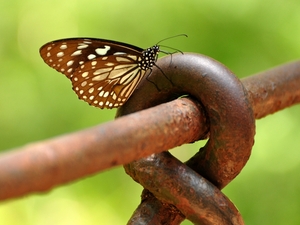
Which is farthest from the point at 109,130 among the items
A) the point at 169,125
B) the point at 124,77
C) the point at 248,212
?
the point at 248,212

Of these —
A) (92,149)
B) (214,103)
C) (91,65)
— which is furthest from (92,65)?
(92,149)

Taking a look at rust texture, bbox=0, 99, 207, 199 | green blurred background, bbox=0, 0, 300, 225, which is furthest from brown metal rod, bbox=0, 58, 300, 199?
green blurred background, bbox=0, 0, 300, 225

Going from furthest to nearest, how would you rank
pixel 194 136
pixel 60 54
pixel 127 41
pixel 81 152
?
pixel 127 41 → pixel 60 54 → pixel 194 136 → pixel 81 152

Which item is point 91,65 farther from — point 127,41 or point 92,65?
point 127,41

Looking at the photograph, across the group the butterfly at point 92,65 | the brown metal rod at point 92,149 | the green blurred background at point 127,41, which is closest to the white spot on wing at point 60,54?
the butterfly at point 92,65

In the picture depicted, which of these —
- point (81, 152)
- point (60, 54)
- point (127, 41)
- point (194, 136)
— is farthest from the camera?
point (127, 41)

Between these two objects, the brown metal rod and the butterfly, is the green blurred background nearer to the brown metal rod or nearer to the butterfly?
the butterfly

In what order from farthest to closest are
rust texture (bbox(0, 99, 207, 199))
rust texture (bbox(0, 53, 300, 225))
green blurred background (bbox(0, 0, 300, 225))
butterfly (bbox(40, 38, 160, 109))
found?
green blurred background (bbox(0, 0, 300, 225)), butterfly (bbox(40, 38, 160, 109)), rust texture (bbox(0, 53, 300, 225)), rust texture (bbox(0, 99, 207, 199))
